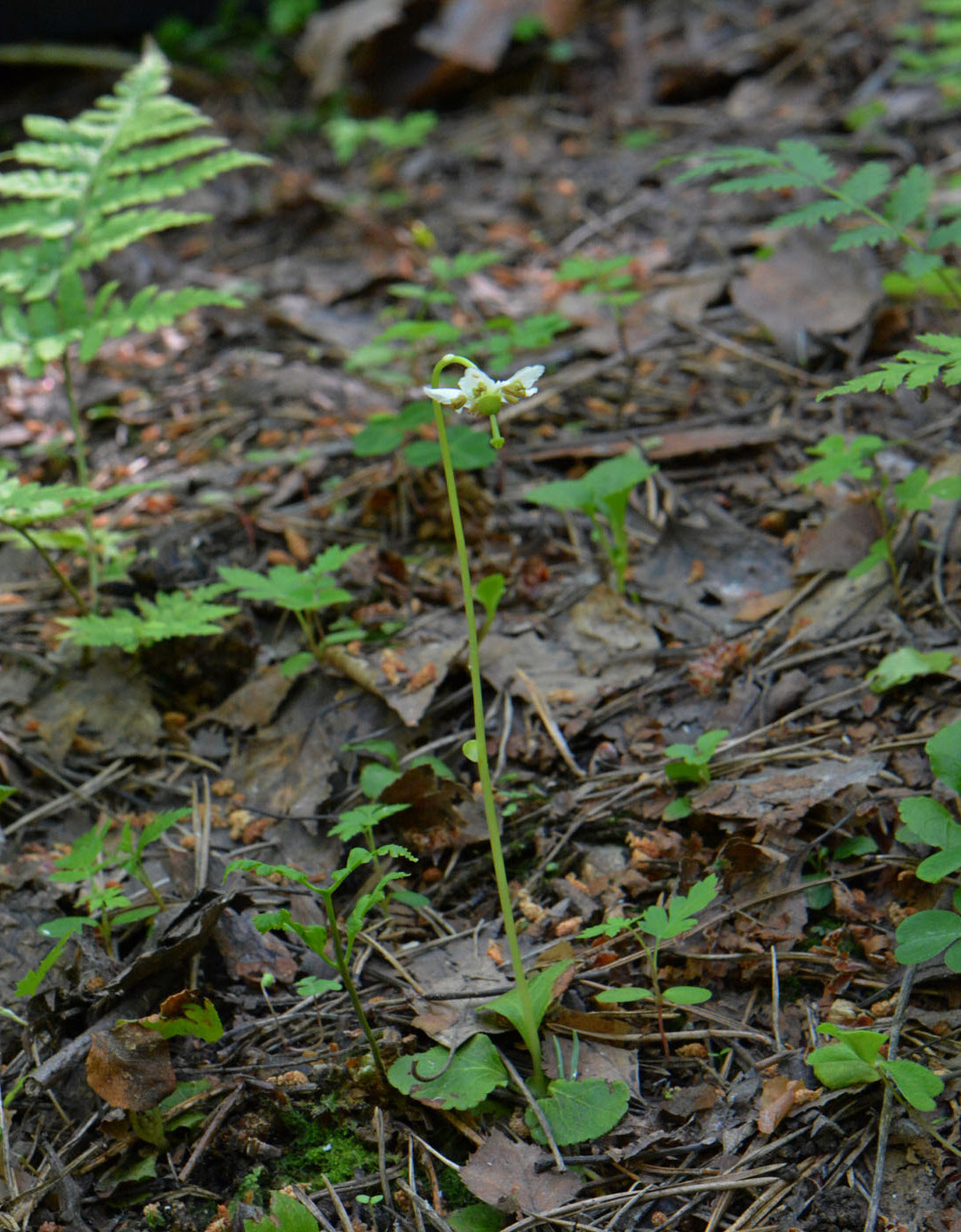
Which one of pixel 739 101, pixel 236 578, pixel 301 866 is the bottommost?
pixel 301 866

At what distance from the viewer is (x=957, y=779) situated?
5.84 ft

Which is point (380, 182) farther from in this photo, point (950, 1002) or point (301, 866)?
point (950, 1002)

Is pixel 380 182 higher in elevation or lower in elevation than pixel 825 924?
higher

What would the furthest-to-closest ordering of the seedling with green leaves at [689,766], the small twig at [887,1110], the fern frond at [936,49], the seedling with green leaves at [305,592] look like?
the fern frond at [936,49], the seedling with green leaves at [305,592], the seedling with green leaves at [689,766], the small twig at [887,1110]

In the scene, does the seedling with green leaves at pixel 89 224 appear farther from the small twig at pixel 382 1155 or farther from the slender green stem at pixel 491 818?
the small twig at pixel 382 1155

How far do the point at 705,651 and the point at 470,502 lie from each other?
3.07 ft

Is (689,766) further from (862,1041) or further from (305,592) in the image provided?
(305,592)

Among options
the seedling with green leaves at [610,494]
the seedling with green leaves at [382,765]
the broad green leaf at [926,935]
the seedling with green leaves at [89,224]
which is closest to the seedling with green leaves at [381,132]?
the seedling with green leaves at [89,224]

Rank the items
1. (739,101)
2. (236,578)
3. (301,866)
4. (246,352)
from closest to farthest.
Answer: (301,866) < (236,578) < (246,352) < (739,101)

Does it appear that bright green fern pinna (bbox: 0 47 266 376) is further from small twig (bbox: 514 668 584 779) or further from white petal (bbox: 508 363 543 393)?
white petal (bbox: 508 363 543 393)

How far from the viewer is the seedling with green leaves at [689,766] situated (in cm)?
212

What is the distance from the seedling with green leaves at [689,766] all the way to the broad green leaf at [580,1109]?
0.60 m

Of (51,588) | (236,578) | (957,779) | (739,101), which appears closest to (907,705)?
(957,779)

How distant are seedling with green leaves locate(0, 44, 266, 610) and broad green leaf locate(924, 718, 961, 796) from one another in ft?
6.51
